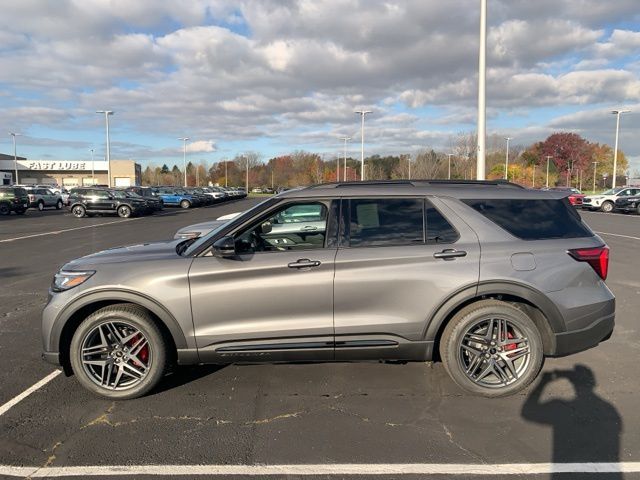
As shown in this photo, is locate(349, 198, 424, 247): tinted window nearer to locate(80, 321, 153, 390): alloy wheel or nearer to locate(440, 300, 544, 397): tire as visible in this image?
locate(440, 300, 544, 397): tire

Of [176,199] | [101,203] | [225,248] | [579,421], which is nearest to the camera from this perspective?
[579,421]

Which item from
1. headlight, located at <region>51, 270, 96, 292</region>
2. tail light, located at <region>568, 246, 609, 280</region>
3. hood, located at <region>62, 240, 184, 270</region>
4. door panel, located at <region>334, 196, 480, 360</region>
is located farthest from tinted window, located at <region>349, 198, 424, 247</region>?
headlight, located at <region>51, 270, 96, 292</region>

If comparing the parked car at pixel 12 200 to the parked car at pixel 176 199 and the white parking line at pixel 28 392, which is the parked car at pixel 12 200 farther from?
the white parking line at pixel 28 392

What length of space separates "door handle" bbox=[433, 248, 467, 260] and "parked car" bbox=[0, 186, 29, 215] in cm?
3282

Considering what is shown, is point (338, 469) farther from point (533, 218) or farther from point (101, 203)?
point (101, 203)

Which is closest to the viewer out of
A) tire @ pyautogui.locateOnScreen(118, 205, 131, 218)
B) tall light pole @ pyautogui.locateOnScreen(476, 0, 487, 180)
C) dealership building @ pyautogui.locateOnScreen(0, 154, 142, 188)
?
tall light pole @ pyautogui.locateOnScreen(476, 0, 487, 180)

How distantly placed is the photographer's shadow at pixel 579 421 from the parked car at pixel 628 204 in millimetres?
31525

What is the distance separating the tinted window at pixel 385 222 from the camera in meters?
3.98

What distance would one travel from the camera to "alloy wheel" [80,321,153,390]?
12.9 feet

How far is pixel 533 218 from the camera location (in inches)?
162

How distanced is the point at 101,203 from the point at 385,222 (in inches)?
1122

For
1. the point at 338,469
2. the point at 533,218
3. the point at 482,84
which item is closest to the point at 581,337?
the point at 533,218

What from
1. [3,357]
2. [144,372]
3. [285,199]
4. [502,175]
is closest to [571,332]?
[285,199]

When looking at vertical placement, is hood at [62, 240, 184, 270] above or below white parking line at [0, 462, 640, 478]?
above
